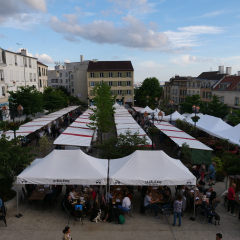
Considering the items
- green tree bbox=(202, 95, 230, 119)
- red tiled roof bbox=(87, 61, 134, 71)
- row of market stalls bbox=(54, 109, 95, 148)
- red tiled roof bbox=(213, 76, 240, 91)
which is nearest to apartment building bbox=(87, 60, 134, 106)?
red tiled roof bbox=(87, 61, 134, 71)

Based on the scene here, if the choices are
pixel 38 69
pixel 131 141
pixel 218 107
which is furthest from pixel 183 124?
pixel 38 69

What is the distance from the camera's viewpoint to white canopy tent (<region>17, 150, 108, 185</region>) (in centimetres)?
950

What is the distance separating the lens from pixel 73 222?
30.5 feet

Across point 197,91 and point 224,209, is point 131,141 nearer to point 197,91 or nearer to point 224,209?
point 224,209

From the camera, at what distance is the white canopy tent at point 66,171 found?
374 inches

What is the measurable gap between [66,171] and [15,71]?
37.3m

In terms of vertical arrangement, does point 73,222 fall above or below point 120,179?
below

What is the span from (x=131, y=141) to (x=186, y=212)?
5188 millimetres

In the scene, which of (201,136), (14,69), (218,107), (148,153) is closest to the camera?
(148,153)

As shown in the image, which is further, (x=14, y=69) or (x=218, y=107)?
(x=14, y=69)

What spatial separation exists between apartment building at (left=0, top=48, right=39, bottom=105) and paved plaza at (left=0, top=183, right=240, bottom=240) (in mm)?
26753

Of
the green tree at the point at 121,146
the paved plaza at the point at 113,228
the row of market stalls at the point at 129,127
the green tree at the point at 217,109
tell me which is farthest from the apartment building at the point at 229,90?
the paved plaza at the point at 113,228

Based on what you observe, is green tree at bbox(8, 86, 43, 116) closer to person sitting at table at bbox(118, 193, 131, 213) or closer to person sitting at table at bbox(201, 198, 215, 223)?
person sitting at table at bbox(118, 193, 131, 213)

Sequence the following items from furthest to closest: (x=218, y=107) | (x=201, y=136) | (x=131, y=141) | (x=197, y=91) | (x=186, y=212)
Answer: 1. (x=197, y=91)
2. (x=218, y=107)
3. (x=201, y=136)
4. (x=131, y=141)
5. (x=186, y=212)
